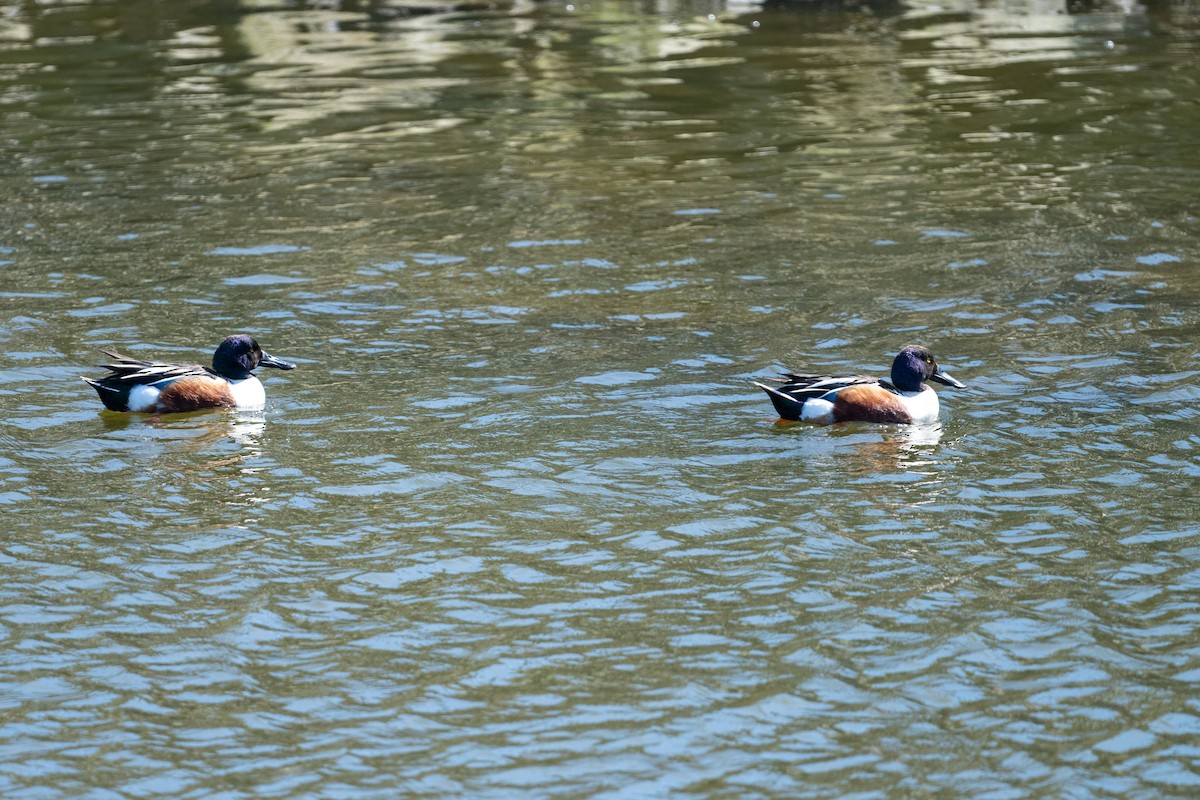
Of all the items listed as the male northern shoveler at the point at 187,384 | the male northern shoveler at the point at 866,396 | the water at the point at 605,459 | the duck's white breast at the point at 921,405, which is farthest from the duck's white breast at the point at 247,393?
the duck's white breast at the point at 921,405

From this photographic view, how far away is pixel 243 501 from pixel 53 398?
2.79 meters

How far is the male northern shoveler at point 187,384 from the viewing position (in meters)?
11.6

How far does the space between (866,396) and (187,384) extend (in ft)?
16.0

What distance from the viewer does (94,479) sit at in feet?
34.0

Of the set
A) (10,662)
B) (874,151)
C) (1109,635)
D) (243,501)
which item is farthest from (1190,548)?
(874,151)

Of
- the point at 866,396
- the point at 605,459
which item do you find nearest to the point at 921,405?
the point at 866,396

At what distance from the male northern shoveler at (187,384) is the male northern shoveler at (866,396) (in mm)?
Answer: 3734

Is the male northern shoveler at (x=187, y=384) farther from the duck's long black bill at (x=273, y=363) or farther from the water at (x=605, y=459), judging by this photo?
the water at (x=605, y=459)

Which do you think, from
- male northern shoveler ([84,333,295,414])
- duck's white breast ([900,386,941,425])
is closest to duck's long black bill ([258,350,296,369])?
male northern shoveler ([84,333,295,414])

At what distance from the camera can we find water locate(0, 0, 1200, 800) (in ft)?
23.8

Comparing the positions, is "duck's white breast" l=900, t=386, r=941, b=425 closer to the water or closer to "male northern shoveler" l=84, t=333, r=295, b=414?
the water

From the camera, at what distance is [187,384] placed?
11789mm

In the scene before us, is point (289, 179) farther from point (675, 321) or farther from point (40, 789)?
point (40, 789)

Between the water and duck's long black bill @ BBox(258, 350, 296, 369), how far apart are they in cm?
18
